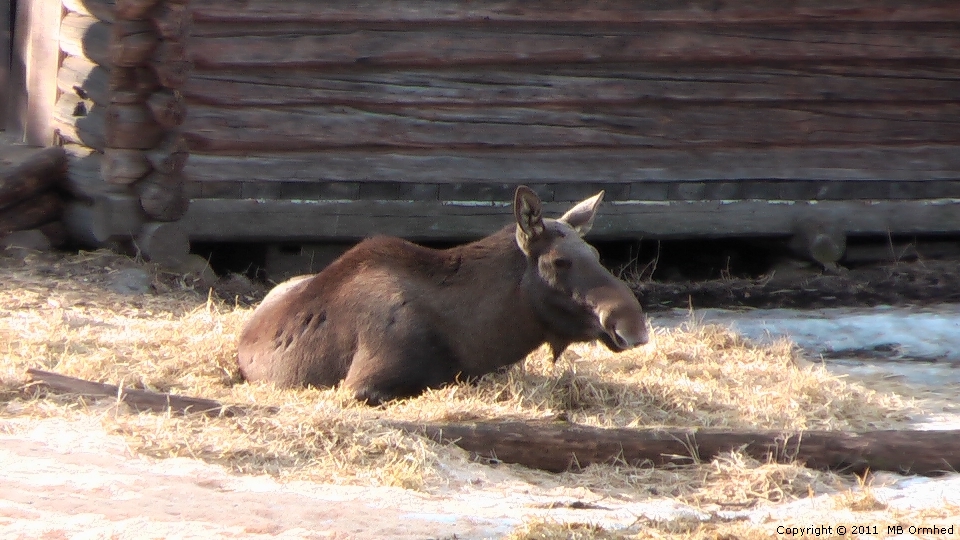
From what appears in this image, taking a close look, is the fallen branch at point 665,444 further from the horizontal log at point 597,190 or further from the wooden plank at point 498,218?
the horizontal log at point 597,190

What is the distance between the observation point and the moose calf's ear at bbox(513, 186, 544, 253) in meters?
6.29

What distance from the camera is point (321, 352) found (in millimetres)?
6426

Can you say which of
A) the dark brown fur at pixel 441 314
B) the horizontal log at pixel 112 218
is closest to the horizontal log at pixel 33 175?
the horizontal log at pixel 112 218

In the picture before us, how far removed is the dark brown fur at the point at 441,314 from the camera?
626cm

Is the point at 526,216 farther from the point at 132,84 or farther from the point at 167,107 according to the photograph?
the point at 132,84

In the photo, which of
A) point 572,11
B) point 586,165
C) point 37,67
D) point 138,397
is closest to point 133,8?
point 37,67

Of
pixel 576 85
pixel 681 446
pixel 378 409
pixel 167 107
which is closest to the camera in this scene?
pixel 681 446

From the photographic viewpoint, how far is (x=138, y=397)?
562 centimetres

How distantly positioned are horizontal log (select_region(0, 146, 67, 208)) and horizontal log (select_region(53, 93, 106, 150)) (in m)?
0.17

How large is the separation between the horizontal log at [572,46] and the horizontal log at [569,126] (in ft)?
1.21

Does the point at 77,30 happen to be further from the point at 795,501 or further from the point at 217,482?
the point at 795,501

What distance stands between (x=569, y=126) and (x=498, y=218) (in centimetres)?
87

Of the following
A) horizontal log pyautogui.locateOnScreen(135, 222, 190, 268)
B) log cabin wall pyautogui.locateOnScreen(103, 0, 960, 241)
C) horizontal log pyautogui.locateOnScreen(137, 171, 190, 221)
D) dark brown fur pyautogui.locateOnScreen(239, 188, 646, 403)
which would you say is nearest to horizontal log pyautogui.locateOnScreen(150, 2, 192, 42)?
log cabin wall pyautogui.locateOnScreen(103, 0, 960, 241)

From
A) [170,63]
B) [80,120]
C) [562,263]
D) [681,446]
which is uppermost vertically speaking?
[170,63]
